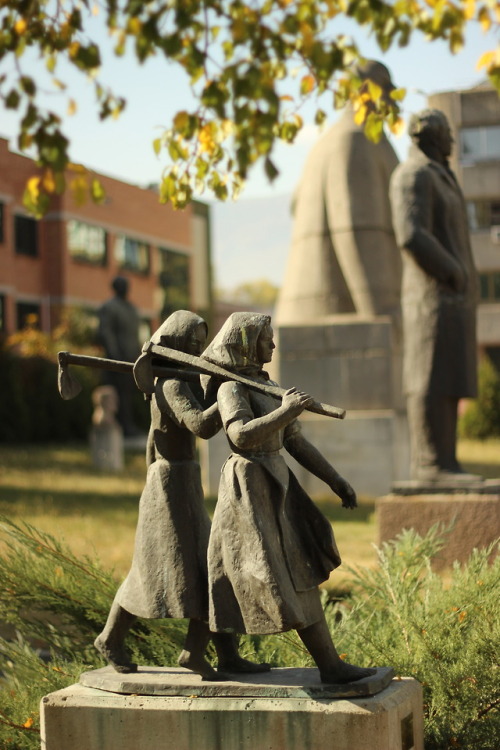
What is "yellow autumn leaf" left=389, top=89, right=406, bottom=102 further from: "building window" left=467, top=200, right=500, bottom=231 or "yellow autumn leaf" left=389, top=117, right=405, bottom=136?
"building window" left=467, top=200, right=500, bottom=231

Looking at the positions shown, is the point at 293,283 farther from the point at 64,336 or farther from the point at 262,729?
the point at 64,336

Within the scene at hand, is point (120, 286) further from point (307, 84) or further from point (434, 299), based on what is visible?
point (307, 84)

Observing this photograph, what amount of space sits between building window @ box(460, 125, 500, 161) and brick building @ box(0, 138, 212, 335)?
1012cm

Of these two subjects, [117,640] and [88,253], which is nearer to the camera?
[117,640]

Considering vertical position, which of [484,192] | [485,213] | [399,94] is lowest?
[399,94]

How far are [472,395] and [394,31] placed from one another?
13.7ft

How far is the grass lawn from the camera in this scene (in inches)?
400

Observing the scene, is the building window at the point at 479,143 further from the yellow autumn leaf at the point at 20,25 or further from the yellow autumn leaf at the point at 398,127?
the yellow autumn leaf at the point at 20,25

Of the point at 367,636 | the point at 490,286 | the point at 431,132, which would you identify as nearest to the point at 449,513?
the point at 431,132

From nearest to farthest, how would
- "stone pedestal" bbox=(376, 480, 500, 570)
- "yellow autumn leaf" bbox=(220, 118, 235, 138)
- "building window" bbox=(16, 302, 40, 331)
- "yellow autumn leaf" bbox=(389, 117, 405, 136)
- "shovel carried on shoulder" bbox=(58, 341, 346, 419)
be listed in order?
"shovel carried on shoulder" bbox=(58, 341, 346, 419), "yellow autumn leaf" bbox=(220, 118, 235, 138), "yellow autumn leaf" bbox=(389, 117, 405, 136), "stone pedestal" bbox=(376, 480, 500, 570), "building window" bbox=(16, 302, 40, 331)

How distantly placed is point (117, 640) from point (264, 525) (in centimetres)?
88

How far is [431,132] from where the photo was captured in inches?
360

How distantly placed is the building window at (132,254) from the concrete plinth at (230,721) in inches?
1376

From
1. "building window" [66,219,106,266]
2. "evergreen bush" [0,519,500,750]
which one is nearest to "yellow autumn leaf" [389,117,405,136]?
"evergreen bush" [0,519,500,750]
